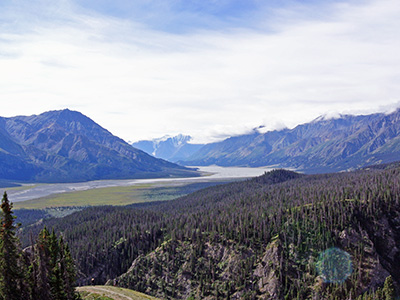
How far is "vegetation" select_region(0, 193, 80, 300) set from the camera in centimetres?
5719

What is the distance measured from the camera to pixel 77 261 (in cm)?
17162

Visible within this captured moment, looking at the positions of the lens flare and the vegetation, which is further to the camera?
the lens flare

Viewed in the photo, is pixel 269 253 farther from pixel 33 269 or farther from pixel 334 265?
pixel 33 269

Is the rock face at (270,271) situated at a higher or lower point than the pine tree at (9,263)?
lower

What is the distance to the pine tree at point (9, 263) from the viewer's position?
56594 mm

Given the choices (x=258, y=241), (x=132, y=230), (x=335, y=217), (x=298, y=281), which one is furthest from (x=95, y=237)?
(x=335, y=217)

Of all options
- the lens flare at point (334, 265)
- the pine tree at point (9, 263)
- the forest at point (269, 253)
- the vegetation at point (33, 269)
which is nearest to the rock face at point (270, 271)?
the forest at point (269, 253)

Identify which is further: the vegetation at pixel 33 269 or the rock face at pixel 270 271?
the rock face at pixel 270 271

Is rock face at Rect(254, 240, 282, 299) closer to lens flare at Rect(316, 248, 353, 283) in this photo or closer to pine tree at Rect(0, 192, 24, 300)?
lens flare at Rect(316, 248, 353, 283)

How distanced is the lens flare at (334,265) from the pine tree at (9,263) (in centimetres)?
11856

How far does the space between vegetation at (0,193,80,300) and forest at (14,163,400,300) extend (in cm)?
9071

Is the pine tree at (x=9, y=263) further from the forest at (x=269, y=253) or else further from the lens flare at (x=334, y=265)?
the lens flare at (x=334, y=265)

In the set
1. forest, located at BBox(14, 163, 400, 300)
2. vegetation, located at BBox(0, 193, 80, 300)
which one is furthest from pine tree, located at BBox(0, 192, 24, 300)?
forest, located at BBox(14, 163, 400, 300)

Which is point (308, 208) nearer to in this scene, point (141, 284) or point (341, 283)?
point (341, 283)
